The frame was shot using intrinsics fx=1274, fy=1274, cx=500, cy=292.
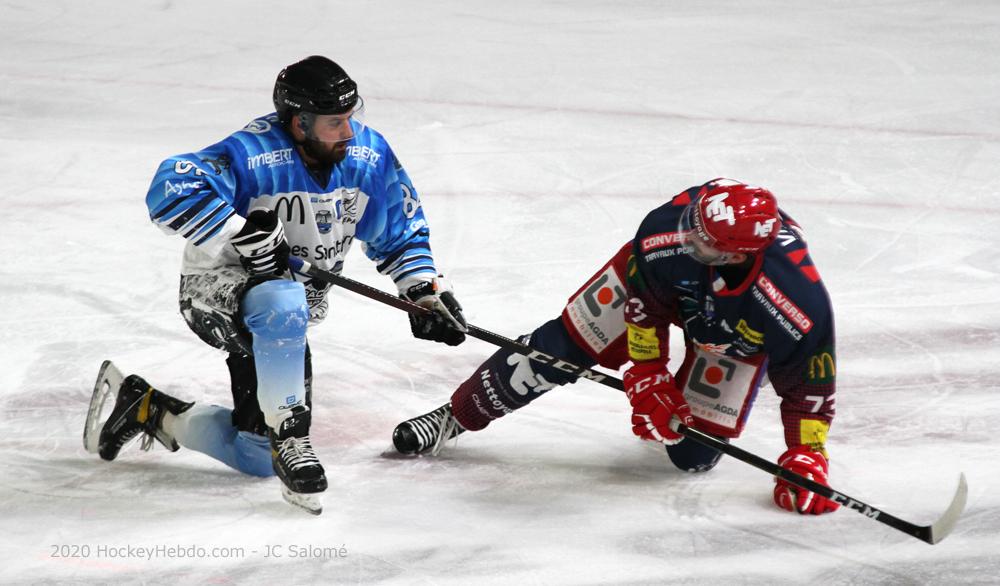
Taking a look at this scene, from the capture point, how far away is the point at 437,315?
320 cm

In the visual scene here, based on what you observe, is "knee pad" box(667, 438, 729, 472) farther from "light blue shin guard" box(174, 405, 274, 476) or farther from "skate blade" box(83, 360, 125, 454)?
"skate blade" box(83, 360, 125, 454)

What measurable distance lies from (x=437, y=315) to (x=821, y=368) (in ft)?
3.10

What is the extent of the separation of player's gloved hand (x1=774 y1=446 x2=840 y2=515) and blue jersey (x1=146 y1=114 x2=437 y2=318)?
3.29 ft

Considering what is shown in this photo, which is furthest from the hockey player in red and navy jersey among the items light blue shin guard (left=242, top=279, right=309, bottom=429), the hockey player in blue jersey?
light blue shin guard (left=242, top=279, right=309, bottom=429)

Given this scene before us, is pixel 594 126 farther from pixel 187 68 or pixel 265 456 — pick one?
pixel 265 456

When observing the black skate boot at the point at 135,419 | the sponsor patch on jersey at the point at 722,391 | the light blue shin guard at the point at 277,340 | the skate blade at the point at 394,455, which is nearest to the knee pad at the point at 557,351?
the sponsor patch on jersey at the point at 722,391

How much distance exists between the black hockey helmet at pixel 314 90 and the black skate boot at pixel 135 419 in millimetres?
Result: 819

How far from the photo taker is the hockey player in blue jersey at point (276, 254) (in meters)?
2.85

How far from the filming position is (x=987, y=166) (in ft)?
17.8

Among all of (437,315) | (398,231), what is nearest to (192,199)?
(398,231)

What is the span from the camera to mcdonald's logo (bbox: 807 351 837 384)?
9.61 ft

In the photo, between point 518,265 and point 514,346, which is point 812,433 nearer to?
point 514,346

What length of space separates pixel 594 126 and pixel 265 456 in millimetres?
3120

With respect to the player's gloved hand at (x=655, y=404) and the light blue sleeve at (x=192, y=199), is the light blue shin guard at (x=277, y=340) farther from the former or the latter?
the player's gloved hand at (x=655, y=404)
